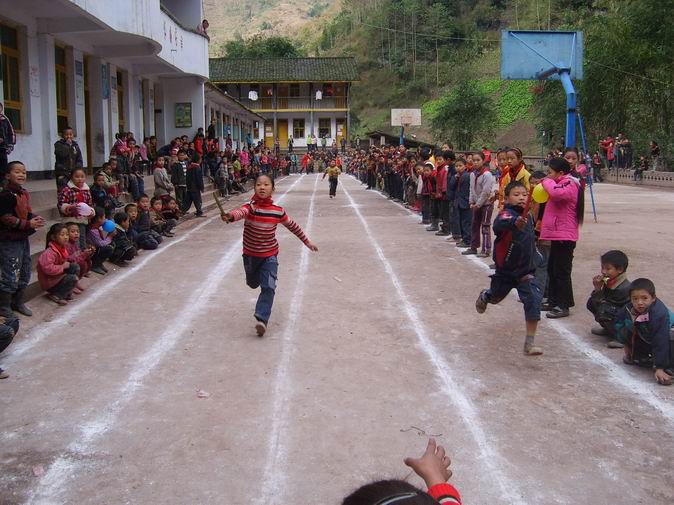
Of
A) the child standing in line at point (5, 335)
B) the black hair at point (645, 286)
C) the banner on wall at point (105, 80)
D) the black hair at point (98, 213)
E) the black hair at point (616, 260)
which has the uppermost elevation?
the banner on wall at point (105, 80)

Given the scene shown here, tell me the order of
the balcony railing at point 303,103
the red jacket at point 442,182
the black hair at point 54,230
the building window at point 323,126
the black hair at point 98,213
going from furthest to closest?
the building window at point 323,126, the balcony railing at point 303,103, the red jacket at point 442,182, the black hair at point 98,213, the black hair at point 54,230

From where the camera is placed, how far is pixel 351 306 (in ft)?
26.2

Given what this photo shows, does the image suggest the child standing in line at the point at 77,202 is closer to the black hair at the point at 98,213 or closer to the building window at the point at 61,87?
the black hair at the point at 98,213

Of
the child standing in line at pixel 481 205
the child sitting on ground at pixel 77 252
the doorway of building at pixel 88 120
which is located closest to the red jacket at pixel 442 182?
the child standing in line at pixel 481 205

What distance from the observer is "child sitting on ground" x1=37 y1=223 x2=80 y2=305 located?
7887mm

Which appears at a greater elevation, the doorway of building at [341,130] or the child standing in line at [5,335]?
the doorway of building at [341,130]

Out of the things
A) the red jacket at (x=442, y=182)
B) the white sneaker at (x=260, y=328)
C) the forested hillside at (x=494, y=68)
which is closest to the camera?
the white sneaker at (x=260, y=328)

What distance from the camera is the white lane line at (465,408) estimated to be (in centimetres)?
386

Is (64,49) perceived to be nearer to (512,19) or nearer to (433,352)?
(433,352)

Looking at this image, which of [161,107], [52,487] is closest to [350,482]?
[52,487]

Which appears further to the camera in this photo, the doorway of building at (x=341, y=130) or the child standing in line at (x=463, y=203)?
the doorway of building at (x=341, y=130)

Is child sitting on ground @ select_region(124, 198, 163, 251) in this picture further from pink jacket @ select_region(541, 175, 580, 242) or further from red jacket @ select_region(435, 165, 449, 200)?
pink jacket @ select_region(541, 175, 580, 242)

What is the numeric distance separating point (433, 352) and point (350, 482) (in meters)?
2.56

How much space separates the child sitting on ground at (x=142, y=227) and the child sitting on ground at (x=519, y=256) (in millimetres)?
7245
